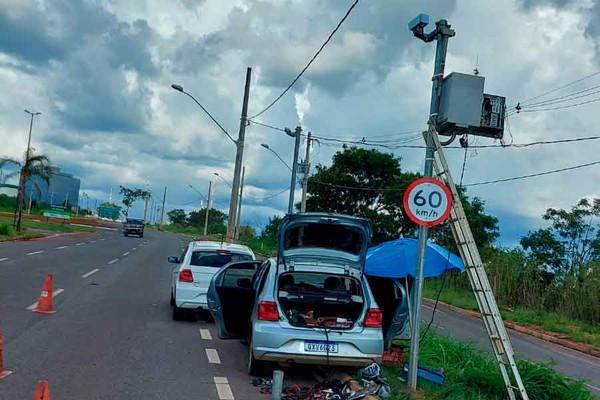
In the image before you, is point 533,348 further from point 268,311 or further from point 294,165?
point 294,165

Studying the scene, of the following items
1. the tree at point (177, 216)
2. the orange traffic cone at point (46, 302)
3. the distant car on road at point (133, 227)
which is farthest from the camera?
the tree at point (177, 216)

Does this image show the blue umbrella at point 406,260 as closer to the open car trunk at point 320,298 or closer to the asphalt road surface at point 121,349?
the open car trunk at point 320,298

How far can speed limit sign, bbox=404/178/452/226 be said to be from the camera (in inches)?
328

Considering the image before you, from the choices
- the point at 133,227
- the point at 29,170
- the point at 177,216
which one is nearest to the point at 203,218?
the point at 177,216

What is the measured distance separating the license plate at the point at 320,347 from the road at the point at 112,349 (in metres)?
0.80

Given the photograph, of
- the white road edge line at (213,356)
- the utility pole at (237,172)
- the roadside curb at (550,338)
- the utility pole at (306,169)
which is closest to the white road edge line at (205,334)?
the white road edge line at (213,356)

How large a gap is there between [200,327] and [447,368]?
5.00 meters

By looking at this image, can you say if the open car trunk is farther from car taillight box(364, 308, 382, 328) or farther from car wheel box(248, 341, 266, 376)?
car wheel box(248, 341, 266, 376)

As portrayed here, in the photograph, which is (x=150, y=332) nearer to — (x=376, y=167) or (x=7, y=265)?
(x=7, y=265)

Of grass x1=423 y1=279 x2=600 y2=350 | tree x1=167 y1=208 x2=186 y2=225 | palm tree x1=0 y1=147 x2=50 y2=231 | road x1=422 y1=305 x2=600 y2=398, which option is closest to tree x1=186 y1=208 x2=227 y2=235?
tree x1=167 y1=208 x2=186 y2=225

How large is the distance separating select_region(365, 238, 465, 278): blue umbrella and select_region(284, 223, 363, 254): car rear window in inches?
76.3

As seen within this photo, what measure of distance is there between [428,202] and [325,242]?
184cm

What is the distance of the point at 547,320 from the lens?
23281 millimetres

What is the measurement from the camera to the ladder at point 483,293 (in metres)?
7.58
